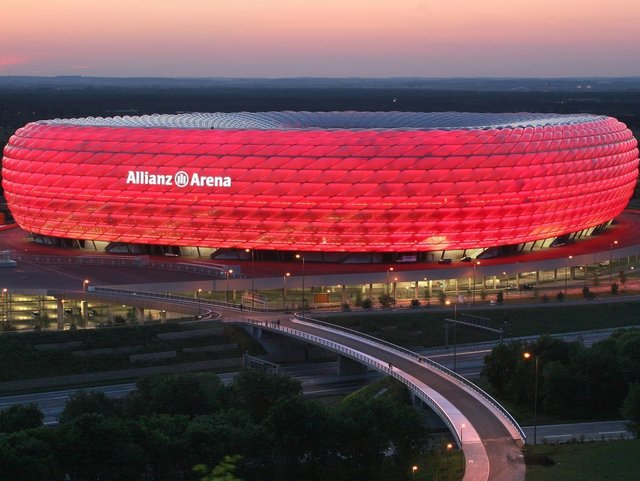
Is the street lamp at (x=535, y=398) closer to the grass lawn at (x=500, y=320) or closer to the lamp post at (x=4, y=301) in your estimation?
the grass lawn at (x=500, y=320)

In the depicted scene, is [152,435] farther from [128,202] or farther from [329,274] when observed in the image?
[128,202]

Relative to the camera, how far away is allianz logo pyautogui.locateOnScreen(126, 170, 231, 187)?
10156 cm

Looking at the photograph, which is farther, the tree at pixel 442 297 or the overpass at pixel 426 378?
the tree at pixel 442 297

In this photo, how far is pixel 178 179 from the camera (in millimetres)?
102500

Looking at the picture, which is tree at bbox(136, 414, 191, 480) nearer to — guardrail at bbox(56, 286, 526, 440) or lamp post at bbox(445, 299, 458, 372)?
guardrail at bbox(56, 286, 526, 440)

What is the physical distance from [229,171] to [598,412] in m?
41.3

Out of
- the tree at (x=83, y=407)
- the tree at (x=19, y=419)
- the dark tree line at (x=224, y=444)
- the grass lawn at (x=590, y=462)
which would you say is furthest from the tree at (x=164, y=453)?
the grass lawn at (x=590, y=462)

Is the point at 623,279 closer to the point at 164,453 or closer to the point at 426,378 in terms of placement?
the point at 426,378

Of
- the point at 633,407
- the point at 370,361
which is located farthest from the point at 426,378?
the point at 633,407

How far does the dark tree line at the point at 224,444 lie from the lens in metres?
52.6

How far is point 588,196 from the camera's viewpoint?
112 meters

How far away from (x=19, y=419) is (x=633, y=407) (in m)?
27.0

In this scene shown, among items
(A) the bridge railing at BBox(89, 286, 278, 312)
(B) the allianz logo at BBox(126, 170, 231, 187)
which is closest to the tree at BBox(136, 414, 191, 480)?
(A) the bridge railing at BBox(89, 286, 278, 312)

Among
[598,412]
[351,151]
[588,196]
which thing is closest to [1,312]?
[351,151]
